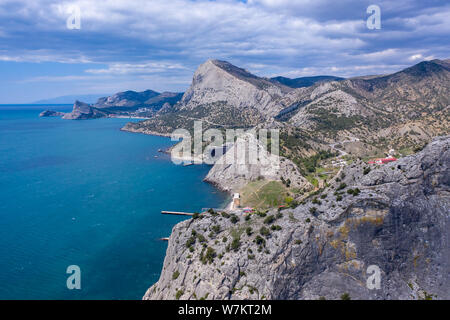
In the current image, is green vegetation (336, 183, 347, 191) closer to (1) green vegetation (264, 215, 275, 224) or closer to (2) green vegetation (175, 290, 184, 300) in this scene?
(1) green vegetation (264, 215, 275, 224)

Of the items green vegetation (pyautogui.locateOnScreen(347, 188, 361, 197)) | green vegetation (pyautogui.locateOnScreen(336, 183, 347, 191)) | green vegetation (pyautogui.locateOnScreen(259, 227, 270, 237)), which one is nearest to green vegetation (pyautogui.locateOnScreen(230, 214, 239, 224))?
green vegetation (pyautogui.locateOnScreen(259, 227, 270, 237))

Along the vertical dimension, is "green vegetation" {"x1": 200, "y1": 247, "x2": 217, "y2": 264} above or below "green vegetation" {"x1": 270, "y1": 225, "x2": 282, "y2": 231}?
below

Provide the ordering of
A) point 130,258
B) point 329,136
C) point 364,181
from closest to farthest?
point 364,181, point 130,258, point 329,136

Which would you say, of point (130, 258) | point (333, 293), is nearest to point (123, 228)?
point (130, 258)

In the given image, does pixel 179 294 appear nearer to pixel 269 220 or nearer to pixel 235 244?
pixel 235 244

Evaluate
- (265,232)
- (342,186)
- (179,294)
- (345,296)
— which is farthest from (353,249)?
(179,294)

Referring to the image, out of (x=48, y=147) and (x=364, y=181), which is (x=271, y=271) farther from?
(x=48, y=147)
